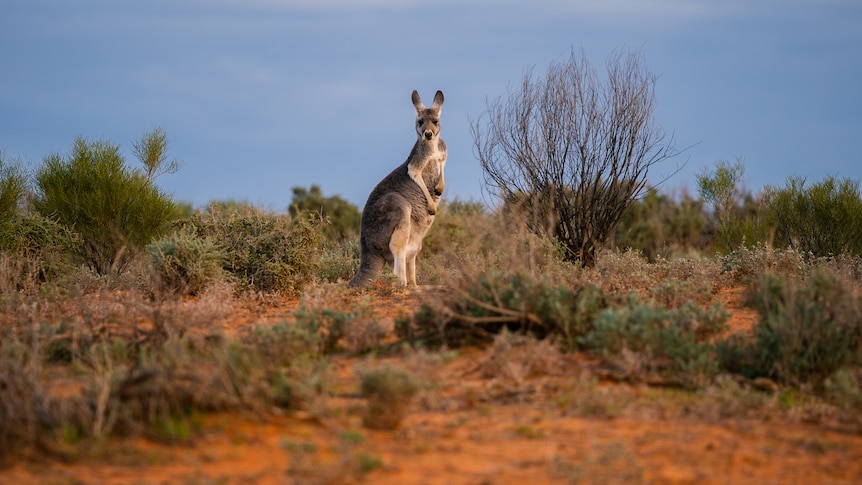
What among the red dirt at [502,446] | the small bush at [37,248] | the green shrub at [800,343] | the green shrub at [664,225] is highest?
the green shrub at [664,225]

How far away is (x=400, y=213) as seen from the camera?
42.1 feet

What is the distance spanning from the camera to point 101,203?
16.2 m

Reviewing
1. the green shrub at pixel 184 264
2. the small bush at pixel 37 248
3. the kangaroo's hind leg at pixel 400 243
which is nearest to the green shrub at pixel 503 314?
the green shrub at pixel 184 264

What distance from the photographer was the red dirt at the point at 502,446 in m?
5.34

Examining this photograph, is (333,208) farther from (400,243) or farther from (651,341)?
(651,341)

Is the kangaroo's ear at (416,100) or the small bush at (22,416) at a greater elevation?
the kangaroo's ear at (416,100)

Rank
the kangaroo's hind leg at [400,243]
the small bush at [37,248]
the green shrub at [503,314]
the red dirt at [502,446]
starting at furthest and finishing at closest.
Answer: the small bush at [37,248]
the kangaroo's hind leg at [400,243]
the green shrub at [503,314]
the red dirt at [502,446]

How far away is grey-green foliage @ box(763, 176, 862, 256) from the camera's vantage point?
57.6 ft

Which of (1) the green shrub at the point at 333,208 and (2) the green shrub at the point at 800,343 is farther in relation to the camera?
(1) the green shrub at the point at 333,208

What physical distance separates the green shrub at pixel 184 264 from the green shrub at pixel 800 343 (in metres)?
6.52

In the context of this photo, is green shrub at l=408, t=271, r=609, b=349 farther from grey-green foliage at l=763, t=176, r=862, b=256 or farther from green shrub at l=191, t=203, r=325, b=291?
grey-green foliage at l=763, t=176, r=862, b=256

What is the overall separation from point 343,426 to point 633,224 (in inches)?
981

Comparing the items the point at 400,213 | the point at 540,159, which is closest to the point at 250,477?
the point at 400,213

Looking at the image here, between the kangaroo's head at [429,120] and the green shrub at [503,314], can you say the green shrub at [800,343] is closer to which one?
the green shrub at [503,314]
